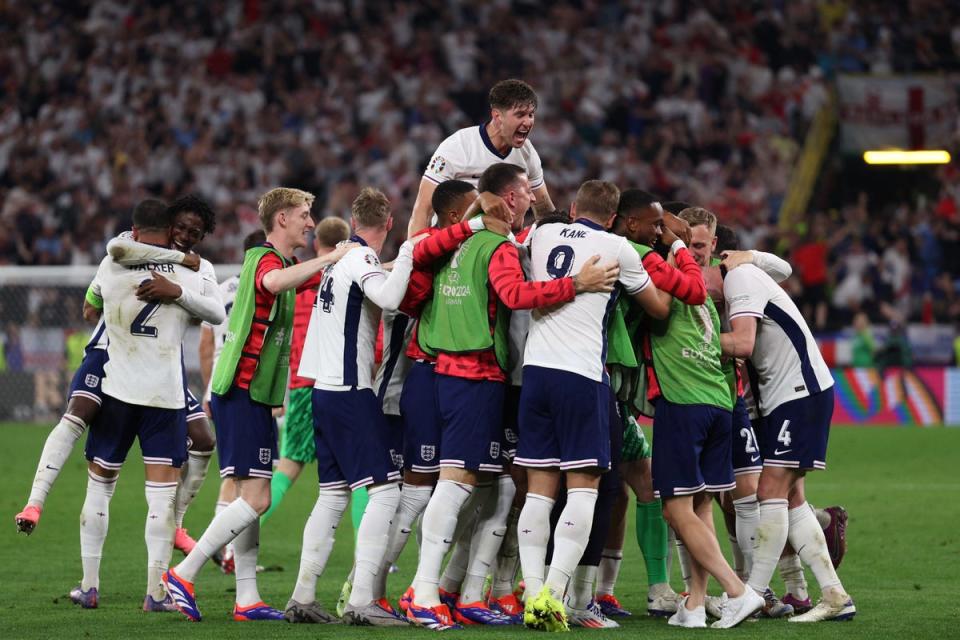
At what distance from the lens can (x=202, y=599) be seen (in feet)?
27.3

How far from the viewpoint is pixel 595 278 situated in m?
6.83

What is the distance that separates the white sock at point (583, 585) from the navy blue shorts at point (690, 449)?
54 centimetres

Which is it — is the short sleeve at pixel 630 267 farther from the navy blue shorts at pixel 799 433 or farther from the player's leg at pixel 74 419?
the player's leg at pixel 74 419

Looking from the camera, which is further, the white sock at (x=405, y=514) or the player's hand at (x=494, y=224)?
the white sock at (x=405, y=514)

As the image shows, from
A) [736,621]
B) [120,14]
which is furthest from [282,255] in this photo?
[120,14]

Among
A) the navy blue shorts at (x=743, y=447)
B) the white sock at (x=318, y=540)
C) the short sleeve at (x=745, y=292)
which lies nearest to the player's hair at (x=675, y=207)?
the short sleeve at (x=745, y=292)

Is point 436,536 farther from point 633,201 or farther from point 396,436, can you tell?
point 633,201

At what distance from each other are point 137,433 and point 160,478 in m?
0.32

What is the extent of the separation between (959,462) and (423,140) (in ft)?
40.2

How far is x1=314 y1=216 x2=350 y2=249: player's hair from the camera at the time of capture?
30.3 feet

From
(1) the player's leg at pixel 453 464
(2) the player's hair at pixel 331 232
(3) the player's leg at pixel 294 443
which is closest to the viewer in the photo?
(1) the player's leg at pixel 453 464

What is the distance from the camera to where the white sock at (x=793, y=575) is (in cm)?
789

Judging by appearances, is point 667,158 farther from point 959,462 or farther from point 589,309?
point 589,309

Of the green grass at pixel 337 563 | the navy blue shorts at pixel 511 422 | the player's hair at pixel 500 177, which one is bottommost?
the green grass at pixel 337 563
